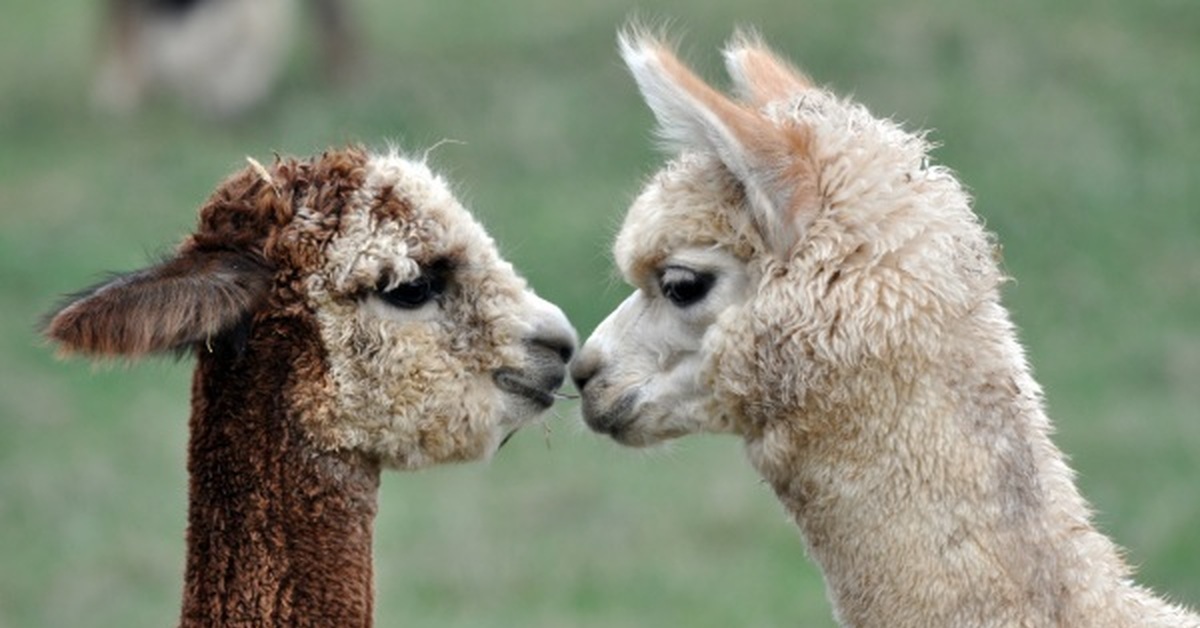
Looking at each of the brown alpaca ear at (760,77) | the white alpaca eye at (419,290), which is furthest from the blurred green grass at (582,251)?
the brown alpaca ear at (760,77)

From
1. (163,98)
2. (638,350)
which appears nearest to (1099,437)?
(638,350)

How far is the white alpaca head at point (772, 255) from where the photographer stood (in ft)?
15.3

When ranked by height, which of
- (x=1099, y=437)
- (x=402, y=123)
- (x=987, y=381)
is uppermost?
(x=402, y=123)

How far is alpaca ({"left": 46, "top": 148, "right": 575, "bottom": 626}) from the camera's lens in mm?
4887

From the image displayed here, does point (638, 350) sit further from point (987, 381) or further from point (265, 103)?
point (265, 103)

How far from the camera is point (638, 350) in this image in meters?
5.05

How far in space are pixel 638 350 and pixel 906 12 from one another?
14.1m

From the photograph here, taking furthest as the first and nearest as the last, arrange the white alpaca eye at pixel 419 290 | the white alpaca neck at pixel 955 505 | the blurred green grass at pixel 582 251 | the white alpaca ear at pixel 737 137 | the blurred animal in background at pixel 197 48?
1. the blurred animal in background at pixel 197 48
2. the blurred green grass at pixel 582 251
3. the white alpaca eye at pixel 419 290
4. the white alpaca ear at pixel 737 137
5. the white alpaca neck at pixel 955 505

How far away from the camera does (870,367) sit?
4645 mm

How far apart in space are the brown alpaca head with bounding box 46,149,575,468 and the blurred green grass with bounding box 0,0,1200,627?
0.52m

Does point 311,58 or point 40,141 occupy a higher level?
point 311,58

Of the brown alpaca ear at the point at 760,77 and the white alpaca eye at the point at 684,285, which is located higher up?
the brown alpaca ear at the point at 760,77

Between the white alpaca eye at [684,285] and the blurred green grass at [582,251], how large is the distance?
1.85ft

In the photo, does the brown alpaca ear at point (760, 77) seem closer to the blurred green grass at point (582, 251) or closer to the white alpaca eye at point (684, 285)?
the white alpaca eye at point (684, 285)
